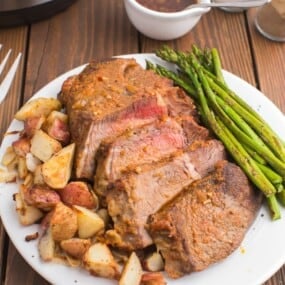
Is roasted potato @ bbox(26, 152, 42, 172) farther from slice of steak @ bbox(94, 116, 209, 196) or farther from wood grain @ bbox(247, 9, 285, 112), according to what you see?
wood grain @ bbox(247, 9, 285, 112)

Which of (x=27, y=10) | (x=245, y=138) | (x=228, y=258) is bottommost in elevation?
(x=228, y=258)

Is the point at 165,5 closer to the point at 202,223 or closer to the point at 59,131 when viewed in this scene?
the point at 59,131

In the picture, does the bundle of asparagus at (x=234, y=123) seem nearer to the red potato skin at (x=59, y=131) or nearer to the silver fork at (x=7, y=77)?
the red potato skin at (x=59, y=131)

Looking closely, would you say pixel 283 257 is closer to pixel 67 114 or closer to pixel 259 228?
pixel 259 228

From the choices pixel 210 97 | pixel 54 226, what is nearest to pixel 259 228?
pixel 210 97

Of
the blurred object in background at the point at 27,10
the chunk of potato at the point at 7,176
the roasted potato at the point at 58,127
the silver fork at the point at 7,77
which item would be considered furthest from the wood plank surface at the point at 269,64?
the chunk of potato at the point at 7,176

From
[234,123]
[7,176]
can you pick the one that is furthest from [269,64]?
[7,176]

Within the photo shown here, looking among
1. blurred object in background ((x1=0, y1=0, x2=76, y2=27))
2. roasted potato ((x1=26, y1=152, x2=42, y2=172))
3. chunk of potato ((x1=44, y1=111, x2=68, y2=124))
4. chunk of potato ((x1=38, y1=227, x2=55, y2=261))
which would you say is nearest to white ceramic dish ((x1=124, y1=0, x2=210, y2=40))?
blurred object in background ((x1=0, y1=0, x2=76, y2=27))

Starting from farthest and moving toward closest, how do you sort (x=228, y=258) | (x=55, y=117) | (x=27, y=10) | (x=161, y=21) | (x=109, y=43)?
(x=109, y=43) < (x=27, y=10) < (x=161, y=21) < (x=55, y=117) < (x=228, y=258)
